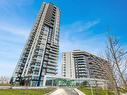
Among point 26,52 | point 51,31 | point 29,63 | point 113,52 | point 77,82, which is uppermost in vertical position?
point 51,31

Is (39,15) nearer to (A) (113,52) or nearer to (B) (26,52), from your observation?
(B) (26,52)

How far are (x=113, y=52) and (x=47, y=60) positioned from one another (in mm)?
86385

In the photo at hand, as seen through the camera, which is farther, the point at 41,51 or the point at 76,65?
the point at 76,65

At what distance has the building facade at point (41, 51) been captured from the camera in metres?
89.8

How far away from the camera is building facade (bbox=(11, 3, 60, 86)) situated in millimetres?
89750

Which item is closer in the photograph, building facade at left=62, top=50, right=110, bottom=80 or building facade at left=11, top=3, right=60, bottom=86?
building facade at left=11, top=3, right=60, bottom=86

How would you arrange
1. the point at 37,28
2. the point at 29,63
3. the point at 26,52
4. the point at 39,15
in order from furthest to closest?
the point at 39,15 < the point at 37,28 < the point at 26,52 < the point at 29,63

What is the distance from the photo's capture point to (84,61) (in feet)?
419

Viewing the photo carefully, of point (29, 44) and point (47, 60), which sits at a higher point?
point (29, 44)

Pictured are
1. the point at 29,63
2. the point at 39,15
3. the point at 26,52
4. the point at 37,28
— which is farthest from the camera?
the point at 39,15

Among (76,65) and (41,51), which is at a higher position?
(41,51)

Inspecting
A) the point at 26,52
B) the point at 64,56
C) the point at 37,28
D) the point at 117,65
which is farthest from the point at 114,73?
the point at 64,56

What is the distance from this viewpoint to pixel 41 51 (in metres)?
98.8

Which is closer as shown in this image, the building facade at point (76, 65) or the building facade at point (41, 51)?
the building facade at point (41, 51)
